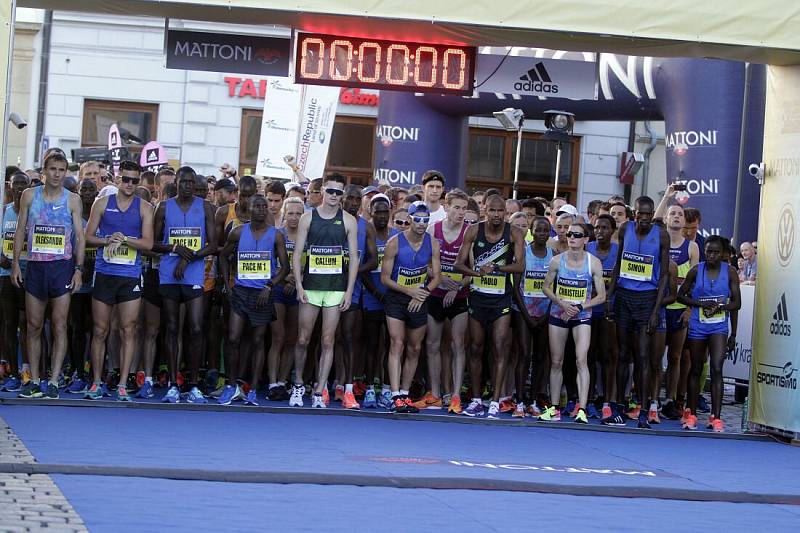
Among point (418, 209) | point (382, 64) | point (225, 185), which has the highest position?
point (382, 64)

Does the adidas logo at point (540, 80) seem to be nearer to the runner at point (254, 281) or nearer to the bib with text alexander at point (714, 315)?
the bib with text alexander at point (714, 315)

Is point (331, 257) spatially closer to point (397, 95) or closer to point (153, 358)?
point (153, 358)

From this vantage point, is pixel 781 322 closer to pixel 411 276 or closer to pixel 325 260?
pixel 411 276

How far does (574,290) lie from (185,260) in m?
3.62

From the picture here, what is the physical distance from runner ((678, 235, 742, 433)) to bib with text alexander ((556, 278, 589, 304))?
1076mm

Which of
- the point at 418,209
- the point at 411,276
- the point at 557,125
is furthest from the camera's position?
the point at 557,125

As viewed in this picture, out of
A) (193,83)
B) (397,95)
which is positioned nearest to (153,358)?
(397,95)

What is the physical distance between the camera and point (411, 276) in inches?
506

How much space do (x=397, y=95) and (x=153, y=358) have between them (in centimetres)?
997

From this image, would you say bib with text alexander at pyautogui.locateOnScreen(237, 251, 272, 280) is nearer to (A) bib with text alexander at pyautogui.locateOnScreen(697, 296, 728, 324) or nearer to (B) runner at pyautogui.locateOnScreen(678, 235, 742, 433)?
(B) runner at pyautogui.locateOnScreen(678, 235, 742, 433)

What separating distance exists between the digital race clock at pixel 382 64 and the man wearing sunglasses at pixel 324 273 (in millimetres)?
1184

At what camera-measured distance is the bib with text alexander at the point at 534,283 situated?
1324 cm

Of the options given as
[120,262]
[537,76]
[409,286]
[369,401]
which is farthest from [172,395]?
[537,76]

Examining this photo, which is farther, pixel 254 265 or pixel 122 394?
pixel 254 265
